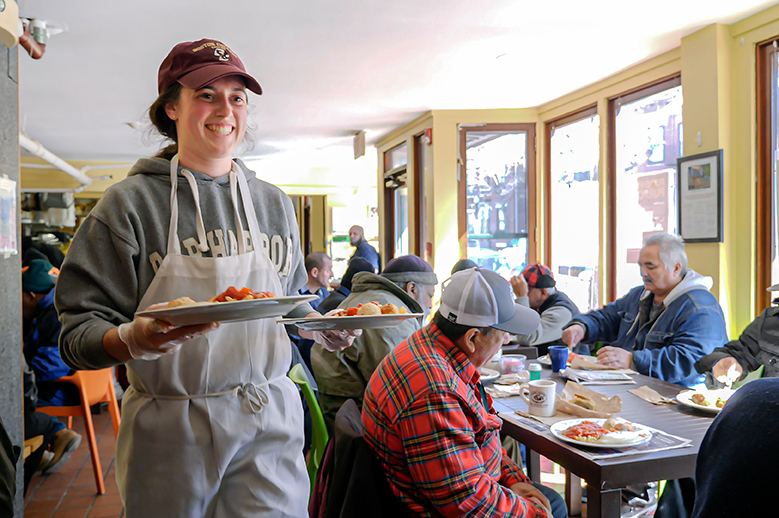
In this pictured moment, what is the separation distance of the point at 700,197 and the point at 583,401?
2.93m

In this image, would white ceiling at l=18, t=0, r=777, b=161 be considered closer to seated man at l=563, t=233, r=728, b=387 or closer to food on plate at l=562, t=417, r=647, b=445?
seated man at l=563, t=233, r=728, b=387

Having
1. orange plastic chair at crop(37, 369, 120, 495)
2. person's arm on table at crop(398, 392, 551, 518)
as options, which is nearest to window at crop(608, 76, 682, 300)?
person's arm on table at crop(398, 392, 551, 518)

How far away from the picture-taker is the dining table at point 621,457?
1.64 meters

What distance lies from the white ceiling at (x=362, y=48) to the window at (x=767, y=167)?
394 millimetres

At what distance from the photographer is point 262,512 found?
117cm

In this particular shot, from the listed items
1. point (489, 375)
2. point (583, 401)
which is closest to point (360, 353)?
point (489, 375)

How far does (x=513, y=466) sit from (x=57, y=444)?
11.1 ft

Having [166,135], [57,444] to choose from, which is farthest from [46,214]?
[166,135]

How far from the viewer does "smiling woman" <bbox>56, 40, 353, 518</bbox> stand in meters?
1.13

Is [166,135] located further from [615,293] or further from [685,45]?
[615,293]

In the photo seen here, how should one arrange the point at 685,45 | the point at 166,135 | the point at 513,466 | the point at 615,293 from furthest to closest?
1. the point at 615,293
2. the point at 685,45
3. the point at 513,466
4. the point at 166,135

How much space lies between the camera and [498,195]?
23.5 feet

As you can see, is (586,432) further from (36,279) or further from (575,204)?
(575,204)

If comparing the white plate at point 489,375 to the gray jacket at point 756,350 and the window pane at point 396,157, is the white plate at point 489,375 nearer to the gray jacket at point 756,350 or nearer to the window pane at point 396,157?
the gray jacket at point 756,350
